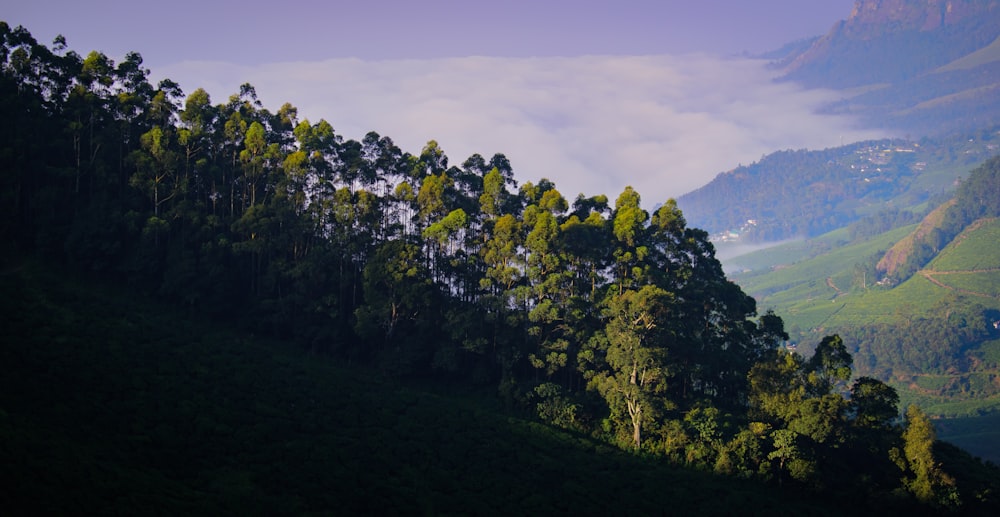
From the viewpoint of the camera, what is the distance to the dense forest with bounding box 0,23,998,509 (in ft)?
134

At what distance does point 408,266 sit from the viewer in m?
44.6

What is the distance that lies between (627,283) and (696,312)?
4.72 m

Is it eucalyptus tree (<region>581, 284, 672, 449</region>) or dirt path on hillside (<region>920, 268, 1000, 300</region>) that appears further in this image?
dirt path on hillside (<region>920, 268, 1000, 300</region>)

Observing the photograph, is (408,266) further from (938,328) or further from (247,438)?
(938,328)

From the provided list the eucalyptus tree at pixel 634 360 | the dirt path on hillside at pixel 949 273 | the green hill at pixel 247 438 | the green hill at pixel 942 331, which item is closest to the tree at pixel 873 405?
the green hill at pixel 247 438

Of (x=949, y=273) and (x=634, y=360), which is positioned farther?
(x=949, y=273)

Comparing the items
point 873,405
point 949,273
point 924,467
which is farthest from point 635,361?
point 949,273

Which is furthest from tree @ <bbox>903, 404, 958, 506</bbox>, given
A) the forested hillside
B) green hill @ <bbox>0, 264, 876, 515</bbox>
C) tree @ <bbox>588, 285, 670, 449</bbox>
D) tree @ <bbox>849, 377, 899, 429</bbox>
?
the forested hillside

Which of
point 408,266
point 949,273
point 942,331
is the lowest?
point 408,266

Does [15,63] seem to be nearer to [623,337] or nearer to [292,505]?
[292,505]

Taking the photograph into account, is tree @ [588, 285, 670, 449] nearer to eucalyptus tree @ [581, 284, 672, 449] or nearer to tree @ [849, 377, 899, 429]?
eucalyptus tree @ [581, 284, 672, 449]

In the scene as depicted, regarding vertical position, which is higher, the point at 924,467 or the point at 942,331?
the point at 942,331

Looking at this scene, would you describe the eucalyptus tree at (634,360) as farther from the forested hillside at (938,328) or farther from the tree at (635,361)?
the forested hillside at (938,328)

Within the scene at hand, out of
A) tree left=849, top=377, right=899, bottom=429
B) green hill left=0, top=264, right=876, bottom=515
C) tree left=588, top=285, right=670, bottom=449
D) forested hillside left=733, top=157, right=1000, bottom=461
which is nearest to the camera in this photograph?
green hill left=0, top=264, right=876, bottom=515
